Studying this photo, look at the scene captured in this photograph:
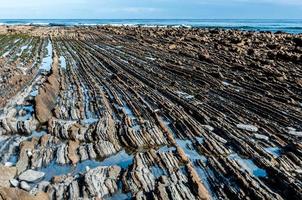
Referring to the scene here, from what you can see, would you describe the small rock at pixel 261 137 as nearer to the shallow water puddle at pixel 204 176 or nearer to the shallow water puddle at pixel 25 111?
the shallow water puddle at pixel 204 176

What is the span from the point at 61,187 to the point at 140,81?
14511 mm

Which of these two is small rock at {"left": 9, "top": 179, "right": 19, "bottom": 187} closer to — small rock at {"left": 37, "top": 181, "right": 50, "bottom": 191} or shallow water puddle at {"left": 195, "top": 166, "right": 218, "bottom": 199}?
small rock at {"left": 37, "top": 181, "right": 50, "bottom": 191}

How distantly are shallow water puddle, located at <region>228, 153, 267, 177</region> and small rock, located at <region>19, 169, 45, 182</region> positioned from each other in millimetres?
5721

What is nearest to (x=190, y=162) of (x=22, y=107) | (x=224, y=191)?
(x=224, y=191)

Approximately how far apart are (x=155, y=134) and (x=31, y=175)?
473 cm

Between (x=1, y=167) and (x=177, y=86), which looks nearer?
(x=1, y=167)

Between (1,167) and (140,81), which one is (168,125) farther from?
(140,81)

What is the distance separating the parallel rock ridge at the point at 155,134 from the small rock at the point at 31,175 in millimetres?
28

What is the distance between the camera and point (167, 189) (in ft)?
32.7

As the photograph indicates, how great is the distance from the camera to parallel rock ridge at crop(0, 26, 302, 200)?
1054 centimetres

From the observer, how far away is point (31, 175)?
11484 mm

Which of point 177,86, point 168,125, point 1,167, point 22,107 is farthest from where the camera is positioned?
point 177,86

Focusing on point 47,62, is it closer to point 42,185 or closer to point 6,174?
point 6,174

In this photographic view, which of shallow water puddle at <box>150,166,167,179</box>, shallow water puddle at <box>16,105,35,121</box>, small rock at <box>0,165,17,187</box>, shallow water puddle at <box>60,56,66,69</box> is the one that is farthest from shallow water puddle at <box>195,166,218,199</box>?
shallow water puddle at <box>60,56,66,69</box>
